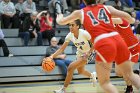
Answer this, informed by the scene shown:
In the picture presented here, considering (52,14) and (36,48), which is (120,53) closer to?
(36,48)

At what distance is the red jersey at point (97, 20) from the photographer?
5082 millimetres

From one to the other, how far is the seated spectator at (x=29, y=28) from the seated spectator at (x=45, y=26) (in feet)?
0.74

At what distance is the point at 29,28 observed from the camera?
1188 centimetres

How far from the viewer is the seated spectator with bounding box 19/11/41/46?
11633mm

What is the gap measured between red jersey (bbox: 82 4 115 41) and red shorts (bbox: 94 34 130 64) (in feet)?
0.47

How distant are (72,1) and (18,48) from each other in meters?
4.34

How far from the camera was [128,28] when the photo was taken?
21.9 feet

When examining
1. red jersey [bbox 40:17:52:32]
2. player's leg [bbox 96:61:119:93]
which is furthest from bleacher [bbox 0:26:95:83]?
player's leg [bbox 96:61:119:93]

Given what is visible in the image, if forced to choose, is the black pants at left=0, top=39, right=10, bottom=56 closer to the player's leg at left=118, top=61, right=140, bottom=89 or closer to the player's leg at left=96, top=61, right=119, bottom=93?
the player's leg at left=118, top=61, right=140, bottom=89

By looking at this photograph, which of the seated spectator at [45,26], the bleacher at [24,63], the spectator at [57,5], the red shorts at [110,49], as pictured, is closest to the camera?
the red shorts at [110,49]

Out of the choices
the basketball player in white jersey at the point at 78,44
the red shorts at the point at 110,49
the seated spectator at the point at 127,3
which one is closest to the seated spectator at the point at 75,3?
the seated spectator at the point at 127,3

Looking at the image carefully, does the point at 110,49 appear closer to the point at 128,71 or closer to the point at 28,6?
the point at 128,71

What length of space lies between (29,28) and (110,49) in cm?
726

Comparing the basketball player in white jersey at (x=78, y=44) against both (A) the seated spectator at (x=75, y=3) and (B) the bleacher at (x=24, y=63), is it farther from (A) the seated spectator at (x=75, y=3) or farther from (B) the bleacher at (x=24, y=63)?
(A) the seated spectator at (x=75, y=3)
